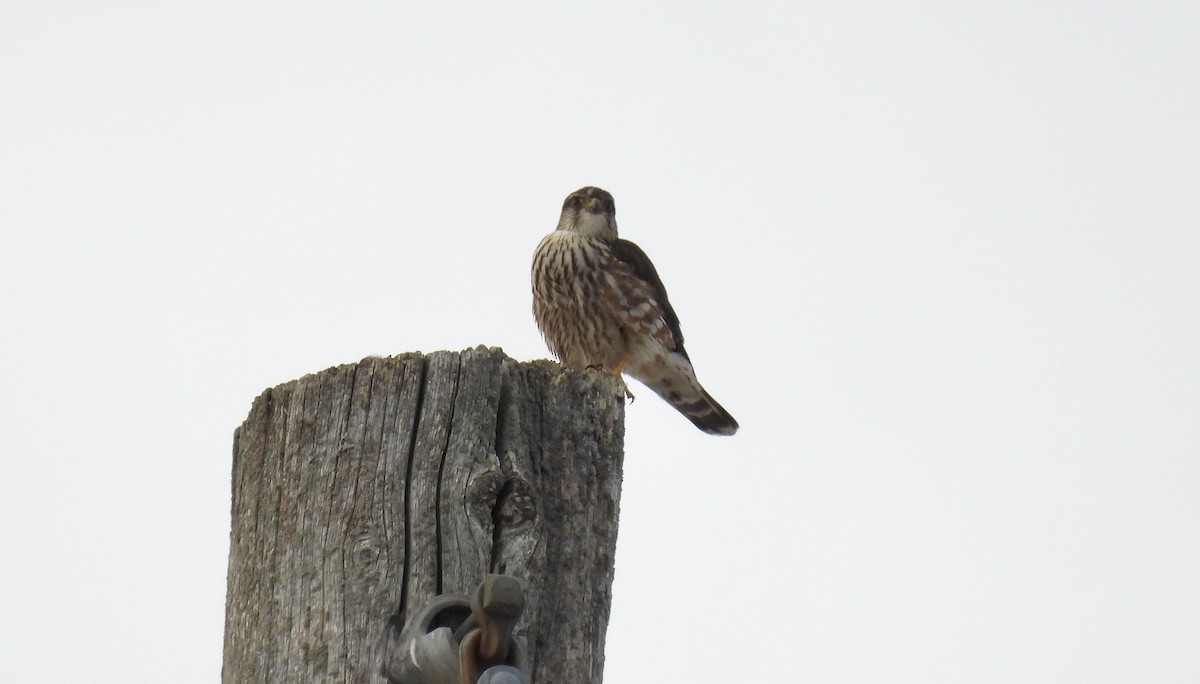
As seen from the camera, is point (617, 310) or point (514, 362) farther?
point (617, 310)

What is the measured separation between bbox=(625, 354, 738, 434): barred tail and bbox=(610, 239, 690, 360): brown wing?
A: 0.29 ft

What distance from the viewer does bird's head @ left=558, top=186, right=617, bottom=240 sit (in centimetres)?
561

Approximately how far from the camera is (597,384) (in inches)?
78.1

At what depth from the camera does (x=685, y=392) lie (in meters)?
5.73

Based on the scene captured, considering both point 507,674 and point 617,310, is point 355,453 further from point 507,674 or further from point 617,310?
point 617,310

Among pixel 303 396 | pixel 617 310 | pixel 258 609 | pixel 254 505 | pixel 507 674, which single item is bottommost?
pixel 507 674

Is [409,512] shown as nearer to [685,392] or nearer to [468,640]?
[468,640]

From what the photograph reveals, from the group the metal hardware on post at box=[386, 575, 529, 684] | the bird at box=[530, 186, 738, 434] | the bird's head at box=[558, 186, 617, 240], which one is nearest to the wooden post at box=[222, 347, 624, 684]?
the metal hardware on post at box=[386, 575, 529, 684]

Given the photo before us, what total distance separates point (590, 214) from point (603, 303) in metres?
0.49

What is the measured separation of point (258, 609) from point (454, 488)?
0.30m

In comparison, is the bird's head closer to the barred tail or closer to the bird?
the bird

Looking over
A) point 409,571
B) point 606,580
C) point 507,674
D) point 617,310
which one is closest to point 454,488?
point 409,571

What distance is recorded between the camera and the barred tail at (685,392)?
18.2 ft

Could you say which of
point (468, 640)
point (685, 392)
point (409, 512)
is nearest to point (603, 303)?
point (685, 392)
